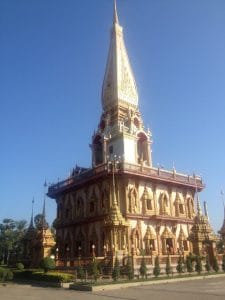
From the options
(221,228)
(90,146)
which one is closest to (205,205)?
(221,228)

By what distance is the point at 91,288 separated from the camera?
61.1 ft

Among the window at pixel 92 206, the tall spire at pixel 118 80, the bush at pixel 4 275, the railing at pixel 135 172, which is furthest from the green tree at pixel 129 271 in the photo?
the tall spire at pixel 118 80

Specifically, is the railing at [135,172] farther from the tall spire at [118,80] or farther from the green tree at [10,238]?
the green tree at [10,238]

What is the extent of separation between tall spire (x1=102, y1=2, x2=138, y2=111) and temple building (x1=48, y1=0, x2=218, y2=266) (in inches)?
4.8

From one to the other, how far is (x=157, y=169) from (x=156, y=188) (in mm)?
1989

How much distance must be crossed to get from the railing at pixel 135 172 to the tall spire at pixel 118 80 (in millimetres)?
10136

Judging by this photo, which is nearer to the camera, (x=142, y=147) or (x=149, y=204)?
(x=149, y=204)

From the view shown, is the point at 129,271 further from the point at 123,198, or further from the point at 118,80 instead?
the point at 118,80

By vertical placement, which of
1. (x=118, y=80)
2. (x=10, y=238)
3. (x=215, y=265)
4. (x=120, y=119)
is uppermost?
(x=118, y=80)

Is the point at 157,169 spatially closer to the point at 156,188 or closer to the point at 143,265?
the point at 156,188

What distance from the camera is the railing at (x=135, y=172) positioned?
33375 millimetres

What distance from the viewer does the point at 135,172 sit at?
3347 centimetres

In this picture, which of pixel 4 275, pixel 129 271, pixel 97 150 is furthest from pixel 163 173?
pixel 4 275

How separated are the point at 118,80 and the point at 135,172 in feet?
47.2
